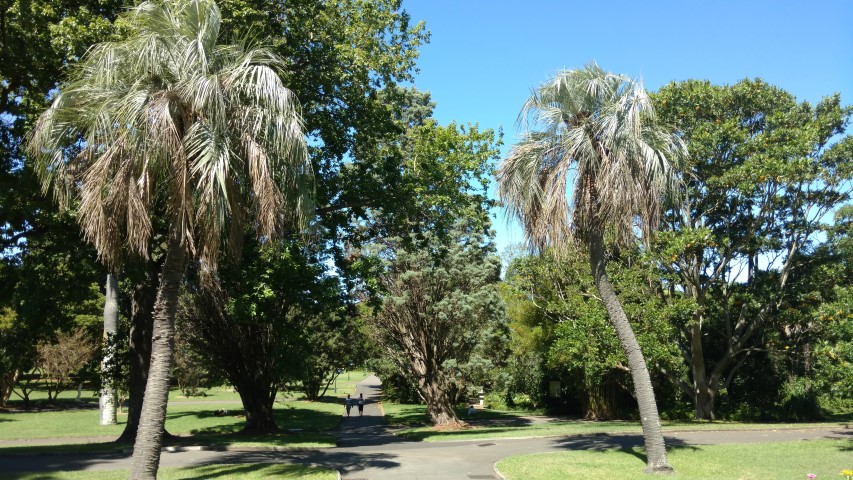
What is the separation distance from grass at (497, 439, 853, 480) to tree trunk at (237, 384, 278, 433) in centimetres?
1168

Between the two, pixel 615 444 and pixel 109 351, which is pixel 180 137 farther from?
pixel 109 351

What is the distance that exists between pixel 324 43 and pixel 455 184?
516 cm

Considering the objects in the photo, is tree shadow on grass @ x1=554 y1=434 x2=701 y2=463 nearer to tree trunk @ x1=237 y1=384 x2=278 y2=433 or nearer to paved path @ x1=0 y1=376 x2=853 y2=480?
paved path @ x1=0 y1=376 x2=853 y2=480

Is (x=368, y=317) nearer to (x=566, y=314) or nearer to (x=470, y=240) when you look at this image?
(x=470, y=240)

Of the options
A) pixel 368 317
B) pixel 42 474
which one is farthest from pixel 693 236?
pixel 42 474

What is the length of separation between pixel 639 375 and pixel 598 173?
4268mm

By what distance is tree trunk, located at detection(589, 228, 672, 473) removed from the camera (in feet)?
40.4

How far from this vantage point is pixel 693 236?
78.1 feet

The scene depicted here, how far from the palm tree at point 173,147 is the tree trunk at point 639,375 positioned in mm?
6772

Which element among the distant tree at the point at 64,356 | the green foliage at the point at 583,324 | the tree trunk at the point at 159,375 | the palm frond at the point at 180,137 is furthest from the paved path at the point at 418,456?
the distant tree at the point at 64,356

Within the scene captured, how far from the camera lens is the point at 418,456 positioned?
50.4 ft

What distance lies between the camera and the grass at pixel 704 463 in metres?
11.8

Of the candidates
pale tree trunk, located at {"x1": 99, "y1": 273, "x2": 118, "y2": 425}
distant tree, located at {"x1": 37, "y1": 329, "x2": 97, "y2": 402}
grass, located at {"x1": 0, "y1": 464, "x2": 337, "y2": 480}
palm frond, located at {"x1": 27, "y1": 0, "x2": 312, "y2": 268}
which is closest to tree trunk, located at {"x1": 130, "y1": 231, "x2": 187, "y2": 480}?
→ palm frond, located at {"x1": 27, "y1": 0, "x2": 312, "y2": 268}

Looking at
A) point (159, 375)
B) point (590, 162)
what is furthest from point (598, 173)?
point (159, 375)
